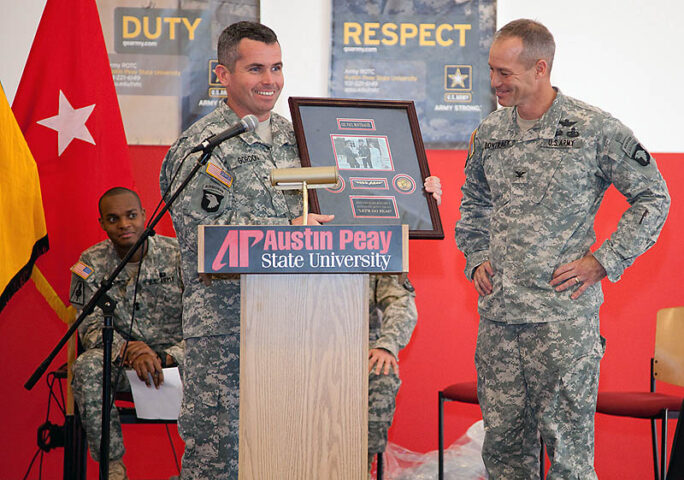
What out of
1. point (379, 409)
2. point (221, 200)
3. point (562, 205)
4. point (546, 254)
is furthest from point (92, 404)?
point (562, 205)

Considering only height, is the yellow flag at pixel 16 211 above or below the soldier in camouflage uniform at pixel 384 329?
above

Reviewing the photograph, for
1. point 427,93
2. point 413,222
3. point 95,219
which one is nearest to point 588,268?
point 413,222

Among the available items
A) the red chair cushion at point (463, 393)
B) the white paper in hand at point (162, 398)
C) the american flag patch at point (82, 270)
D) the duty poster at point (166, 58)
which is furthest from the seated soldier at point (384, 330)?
the duty poster at point (166, 58)

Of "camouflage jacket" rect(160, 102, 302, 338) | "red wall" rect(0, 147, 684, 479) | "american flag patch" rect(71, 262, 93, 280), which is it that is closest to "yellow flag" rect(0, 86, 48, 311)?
"american flag patch" rect(71, 262, 93, 280)

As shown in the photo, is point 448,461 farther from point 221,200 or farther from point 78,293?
point 221,200

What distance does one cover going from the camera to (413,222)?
290cm

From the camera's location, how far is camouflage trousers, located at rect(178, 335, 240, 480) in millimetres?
2727

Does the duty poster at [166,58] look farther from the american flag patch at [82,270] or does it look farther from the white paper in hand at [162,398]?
the white paper in hand at [162,398]

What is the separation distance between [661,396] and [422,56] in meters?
2.26

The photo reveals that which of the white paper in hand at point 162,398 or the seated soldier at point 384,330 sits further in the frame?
the white paper in hand at point 162,398

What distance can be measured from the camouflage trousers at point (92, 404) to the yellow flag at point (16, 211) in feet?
1.68

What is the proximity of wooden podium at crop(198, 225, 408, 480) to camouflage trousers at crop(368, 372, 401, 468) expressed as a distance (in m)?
1.22

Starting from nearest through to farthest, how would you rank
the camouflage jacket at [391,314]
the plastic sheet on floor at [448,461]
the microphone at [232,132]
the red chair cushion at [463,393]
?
the microphone at [232,132] → the camouflage jacket at [391,314] → the red chair cushion at [463,393] → the plastic sheet on floor at [448,461]

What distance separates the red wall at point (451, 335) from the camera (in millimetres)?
4480
